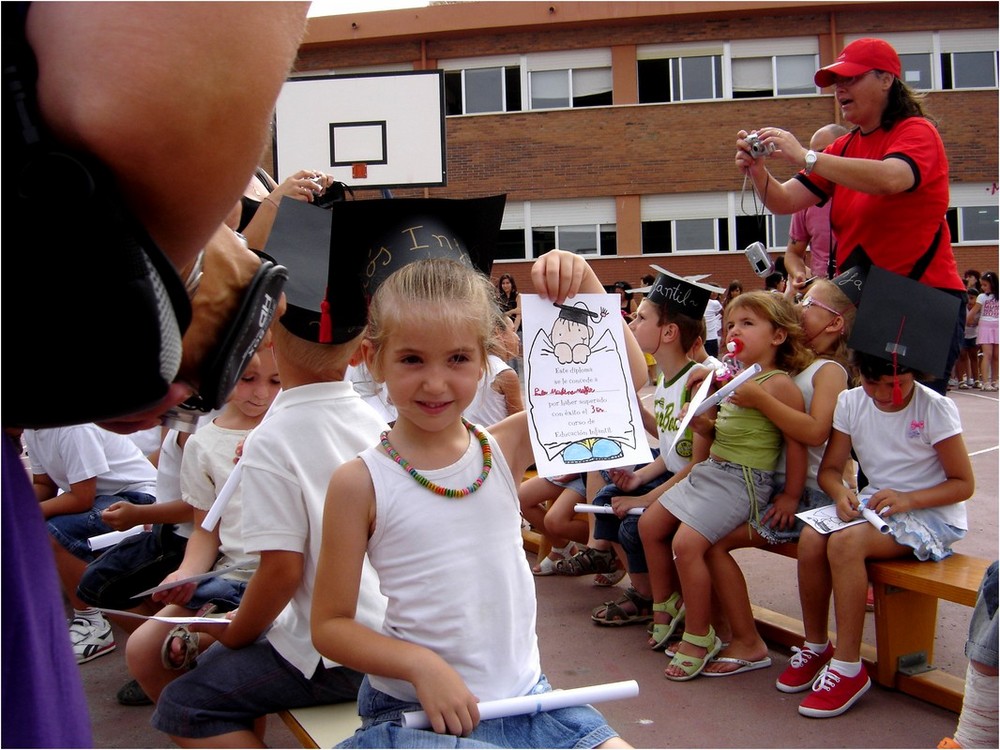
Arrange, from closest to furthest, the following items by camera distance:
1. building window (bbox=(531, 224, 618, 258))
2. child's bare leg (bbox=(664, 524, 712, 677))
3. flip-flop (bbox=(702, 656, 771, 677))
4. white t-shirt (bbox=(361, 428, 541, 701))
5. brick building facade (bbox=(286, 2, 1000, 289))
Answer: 1. white t-shirt (bbox=(361, 428, 541, 701))
2. flip-flop (bbox=(702, 656, 771, 677))
3. child's bare leg (bbox=(664, 524, 712, 677))
4. brick building facade (bbox=(286, 2, 1000, 289))
5. building window (bbox=(531, 224, 618, 258))

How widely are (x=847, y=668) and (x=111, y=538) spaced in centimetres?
285

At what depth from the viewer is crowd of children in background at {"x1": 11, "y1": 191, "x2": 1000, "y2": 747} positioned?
6.11 ft

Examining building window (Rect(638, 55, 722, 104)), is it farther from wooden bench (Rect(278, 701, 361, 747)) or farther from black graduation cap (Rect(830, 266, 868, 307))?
wooden bench (Rect(278, 701, 361, 747))

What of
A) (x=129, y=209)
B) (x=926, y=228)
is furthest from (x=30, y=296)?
(x=926, y=228)

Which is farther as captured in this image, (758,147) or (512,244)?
(512,244)

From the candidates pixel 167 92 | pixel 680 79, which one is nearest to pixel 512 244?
pixel 680 79

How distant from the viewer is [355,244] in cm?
228

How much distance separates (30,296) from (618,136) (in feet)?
74.1

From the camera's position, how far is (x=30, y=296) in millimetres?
740

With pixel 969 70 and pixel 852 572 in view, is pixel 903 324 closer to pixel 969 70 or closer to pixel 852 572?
pixel 852 572

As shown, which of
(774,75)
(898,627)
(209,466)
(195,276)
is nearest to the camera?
(195,276)

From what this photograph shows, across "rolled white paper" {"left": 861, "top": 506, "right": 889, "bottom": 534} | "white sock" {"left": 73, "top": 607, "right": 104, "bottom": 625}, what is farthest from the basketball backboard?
"rolled white paper" {"left": 861, "top": 506, "right": 889, "bottom": 534}

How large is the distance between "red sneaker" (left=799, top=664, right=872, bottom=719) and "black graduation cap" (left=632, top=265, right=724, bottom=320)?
190 cm

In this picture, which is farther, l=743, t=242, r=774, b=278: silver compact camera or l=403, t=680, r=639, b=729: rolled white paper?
l=743, t=242, r=774, b=278: silver compact camera
